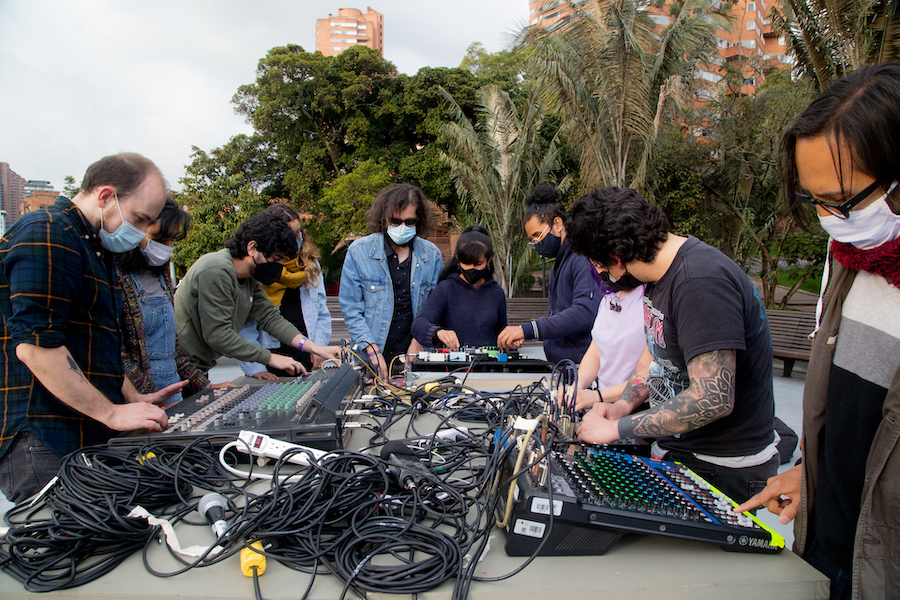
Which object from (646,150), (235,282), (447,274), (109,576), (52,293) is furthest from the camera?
(646,150)

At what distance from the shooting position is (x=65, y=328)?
140 cm

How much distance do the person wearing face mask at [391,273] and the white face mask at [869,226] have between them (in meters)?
2.40

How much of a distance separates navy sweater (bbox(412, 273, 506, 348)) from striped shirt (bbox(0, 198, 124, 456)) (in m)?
1.89

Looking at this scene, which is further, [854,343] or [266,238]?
[266,238]

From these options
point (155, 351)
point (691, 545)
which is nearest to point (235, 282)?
point (155, 351)

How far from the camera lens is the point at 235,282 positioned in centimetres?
268

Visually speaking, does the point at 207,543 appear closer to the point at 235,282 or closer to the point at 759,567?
the point at 759,567

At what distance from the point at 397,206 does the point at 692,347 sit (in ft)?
7.39

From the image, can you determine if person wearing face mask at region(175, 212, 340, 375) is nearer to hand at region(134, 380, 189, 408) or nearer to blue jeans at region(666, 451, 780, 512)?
hand at region(134, 380, 189, 408)

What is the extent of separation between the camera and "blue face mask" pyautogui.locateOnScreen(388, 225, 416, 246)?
10.4 feet

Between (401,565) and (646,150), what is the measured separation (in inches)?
315

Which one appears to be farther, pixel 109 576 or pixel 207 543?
pixel 207 543

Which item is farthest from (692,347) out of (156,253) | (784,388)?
(784,388)

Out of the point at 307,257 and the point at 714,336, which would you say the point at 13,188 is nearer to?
the point at 307,257
